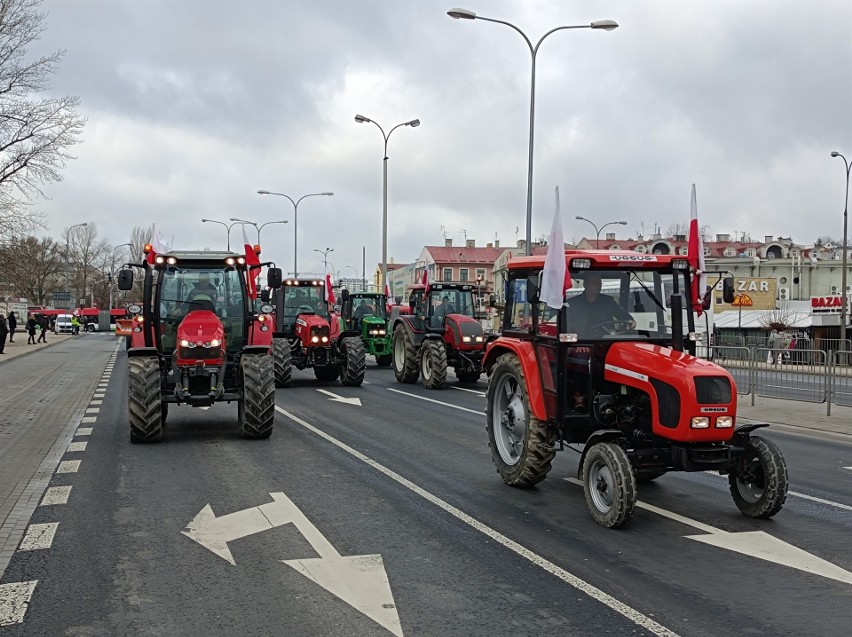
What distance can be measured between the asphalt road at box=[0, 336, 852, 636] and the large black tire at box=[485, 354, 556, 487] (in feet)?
0.69

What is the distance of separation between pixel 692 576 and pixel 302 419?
29.3 ft

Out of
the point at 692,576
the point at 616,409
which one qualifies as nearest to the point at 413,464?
the point at 616,409

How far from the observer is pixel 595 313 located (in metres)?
7.58

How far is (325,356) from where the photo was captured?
20.4 meters

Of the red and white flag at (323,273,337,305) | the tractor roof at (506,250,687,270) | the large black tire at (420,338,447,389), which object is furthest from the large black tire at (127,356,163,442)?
the red and white flag at (323,273,337,305)

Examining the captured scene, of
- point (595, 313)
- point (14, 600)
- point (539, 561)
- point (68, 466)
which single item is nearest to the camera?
point (14, 600)

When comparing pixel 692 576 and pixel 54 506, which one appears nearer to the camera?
pixel 692 576

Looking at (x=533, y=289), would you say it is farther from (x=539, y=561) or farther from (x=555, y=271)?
(x=539, y=561)

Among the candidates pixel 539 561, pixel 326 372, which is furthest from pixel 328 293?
pixel 539 561

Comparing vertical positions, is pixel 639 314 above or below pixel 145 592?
above

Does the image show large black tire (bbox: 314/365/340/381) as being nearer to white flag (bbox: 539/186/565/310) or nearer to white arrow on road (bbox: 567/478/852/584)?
white flag (bbox: 539/186/565/310)

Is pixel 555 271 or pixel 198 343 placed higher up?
pixel 555 271

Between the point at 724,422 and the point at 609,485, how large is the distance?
1027mm

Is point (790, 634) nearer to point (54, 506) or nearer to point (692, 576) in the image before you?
point (692, 576)
